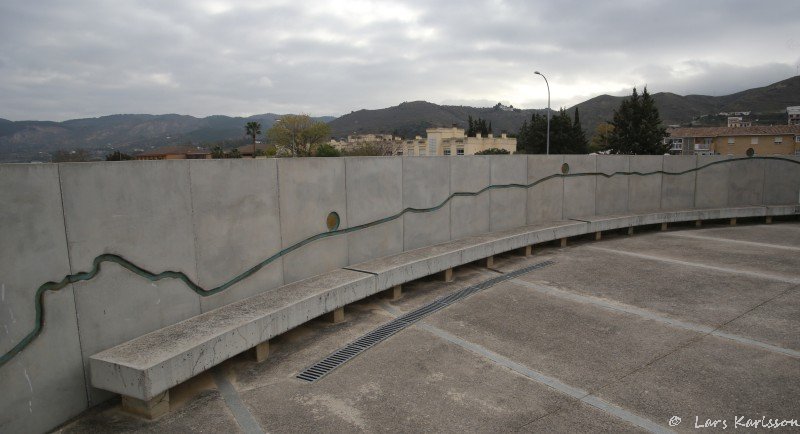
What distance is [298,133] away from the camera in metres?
78.6

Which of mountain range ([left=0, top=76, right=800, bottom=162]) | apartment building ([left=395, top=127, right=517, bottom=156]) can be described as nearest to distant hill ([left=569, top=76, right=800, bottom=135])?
mountain range ([left=0, top=76, right=800, bottom=162])

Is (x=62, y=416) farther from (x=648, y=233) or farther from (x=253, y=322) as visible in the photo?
(x=648, y=233)

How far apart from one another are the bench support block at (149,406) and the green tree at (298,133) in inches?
2920

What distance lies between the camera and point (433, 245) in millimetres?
9391

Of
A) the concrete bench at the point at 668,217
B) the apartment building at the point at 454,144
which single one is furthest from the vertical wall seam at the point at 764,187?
the apartment building at the point at 454,144

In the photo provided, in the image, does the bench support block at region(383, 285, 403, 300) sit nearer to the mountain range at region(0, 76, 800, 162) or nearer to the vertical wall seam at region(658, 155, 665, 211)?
the vertical wall seam at region(658, 155, 665, 211)

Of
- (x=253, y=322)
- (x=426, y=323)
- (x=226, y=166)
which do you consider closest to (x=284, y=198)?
(x=226, y=166)

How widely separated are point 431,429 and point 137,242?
3403 millimetres

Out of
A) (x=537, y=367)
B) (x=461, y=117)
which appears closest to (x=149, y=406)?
(x=537, y=367)

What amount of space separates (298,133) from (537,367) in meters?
76.9

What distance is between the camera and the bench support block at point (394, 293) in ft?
25.1

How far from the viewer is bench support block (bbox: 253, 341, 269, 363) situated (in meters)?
5.49

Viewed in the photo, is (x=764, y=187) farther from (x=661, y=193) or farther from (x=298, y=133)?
(x=298, y=133)

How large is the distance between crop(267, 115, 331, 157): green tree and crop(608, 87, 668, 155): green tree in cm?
4466
